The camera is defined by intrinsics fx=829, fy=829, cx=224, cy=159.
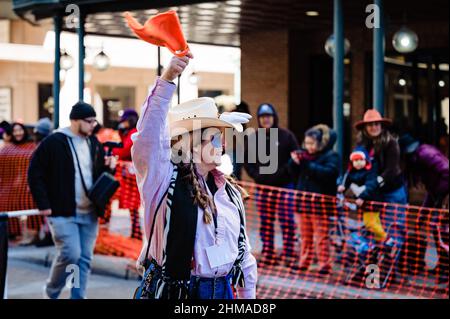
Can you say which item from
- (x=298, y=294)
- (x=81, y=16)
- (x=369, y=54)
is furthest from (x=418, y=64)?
(x=298, y=294)

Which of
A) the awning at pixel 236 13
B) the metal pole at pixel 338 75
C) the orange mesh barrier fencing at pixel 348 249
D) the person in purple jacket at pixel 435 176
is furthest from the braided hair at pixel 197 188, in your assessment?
the awning at pixel 236 13

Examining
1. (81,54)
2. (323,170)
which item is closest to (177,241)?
(323,170)

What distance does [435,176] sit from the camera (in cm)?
913

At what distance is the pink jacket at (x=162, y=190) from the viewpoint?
369cm

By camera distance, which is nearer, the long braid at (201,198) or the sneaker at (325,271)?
the long braid at (201,198)

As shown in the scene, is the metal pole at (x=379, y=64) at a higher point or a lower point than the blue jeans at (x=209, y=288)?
higher

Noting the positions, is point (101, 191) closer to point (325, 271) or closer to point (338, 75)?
point (325, 271)

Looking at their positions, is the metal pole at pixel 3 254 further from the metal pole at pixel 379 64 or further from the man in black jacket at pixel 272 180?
the metal pole at pixel 379 64

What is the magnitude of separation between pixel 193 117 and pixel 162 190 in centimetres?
39

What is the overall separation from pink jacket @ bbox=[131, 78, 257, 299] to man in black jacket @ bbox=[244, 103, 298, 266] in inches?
235

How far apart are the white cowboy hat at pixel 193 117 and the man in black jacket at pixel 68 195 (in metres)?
3.82

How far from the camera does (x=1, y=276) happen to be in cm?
536

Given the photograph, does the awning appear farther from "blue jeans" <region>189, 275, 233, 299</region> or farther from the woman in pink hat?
"blue jeans" <region>189, 275, 233, 299</region>
